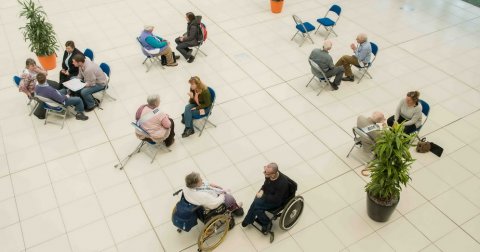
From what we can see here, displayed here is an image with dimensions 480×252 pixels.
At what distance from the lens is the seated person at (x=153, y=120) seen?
600 centimetres

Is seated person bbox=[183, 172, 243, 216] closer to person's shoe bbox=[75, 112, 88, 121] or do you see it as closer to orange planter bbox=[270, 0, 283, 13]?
person's shoe bbox=[75, 112, 88, 121]

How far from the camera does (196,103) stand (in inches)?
266

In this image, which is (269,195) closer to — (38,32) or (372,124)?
(372,124)

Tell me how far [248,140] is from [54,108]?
3.32 m

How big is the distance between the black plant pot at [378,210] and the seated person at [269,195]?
1.21 meters

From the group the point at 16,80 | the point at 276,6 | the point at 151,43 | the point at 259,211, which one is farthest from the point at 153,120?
the point at 276,6

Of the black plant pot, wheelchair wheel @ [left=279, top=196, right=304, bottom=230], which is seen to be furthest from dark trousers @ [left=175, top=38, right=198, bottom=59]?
the black plant pot

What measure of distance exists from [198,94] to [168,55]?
7.58 ft

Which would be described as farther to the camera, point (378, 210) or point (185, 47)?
point (185, 47)

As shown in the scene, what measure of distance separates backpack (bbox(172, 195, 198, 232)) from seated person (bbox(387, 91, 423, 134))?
135 inches

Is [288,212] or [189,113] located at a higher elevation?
[288,212]

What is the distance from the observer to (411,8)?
433 inches

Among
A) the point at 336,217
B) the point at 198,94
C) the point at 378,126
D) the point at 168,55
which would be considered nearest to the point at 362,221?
the point at 336,217

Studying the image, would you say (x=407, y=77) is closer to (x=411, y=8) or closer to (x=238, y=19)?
(x=411, y=8)
